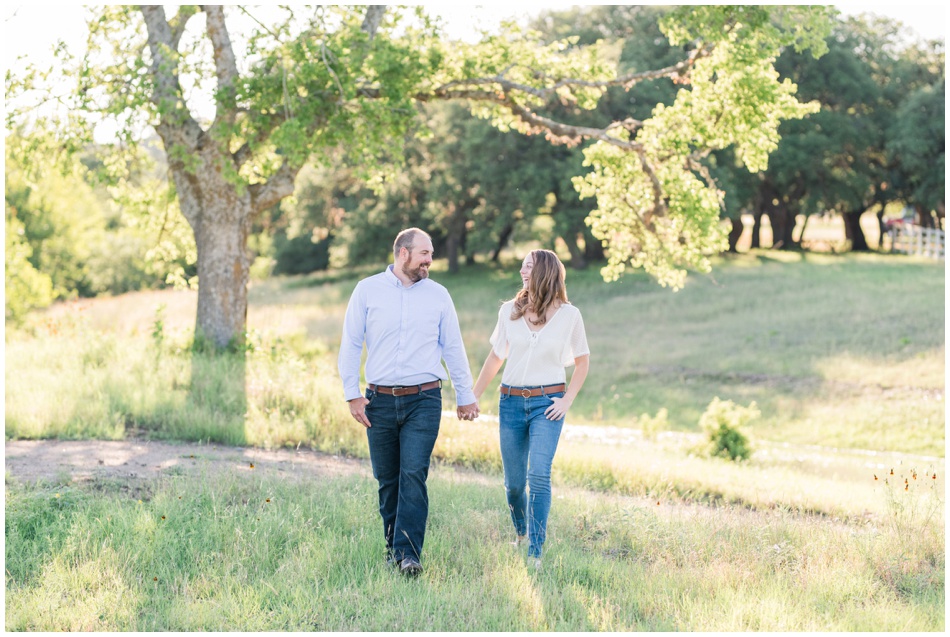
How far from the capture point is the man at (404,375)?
18.1ft

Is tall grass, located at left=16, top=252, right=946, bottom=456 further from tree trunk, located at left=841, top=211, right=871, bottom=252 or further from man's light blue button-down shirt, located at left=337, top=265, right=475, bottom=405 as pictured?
tree trunk, located at left=841, top=211, right=871, bottom=252

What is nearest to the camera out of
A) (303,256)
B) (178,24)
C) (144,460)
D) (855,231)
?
(144,460)

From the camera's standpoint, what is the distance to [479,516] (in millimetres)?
6727

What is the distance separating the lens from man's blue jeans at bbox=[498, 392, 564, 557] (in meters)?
5.66

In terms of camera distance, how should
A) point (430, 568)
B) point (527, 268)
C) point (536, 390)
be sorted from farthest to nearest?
point (527, 268) < point (536, 390) < point (430, 568)

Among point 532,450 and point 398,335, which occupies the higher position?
point 398,335

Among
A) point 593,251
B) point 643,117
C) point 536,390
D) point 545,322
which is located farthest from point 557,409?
point 593,251

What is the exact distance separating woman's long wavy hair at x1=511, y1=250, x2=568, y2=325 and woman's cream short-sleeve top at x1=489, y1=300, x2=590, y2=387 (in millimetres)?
70

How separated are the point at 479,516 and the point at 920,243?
41.3 metres

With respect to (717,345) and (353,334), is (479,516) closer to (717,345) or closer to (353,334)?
(353,334)

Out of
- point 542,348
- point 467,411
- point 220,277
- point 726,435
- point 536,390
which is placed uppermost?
point 220,277

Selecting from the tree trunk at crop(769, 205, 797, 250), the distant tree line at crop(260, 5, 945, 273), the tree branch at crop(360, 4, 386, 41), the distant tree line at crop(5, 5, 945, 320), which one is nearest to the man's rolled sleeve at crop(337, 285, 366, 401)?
the tree branch at crop(360, 4, 386, 41)

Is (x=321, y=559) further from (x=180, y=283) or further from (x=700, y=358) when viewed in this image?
(x=700, y=358)

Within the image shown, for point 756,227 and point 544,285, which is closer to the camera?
point 544,285
